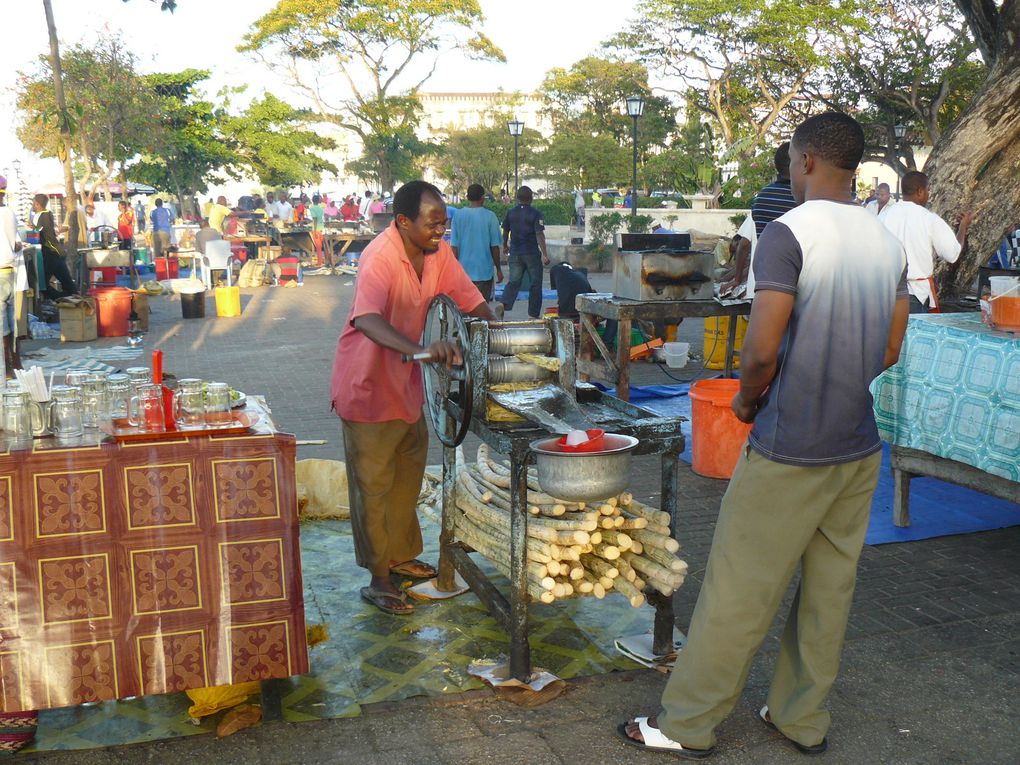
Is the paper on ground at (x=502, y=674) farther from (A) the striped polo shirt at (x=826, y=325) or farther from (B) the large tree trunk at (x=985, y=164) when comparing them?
(B) the large tree trunk at (x=985, y=164)

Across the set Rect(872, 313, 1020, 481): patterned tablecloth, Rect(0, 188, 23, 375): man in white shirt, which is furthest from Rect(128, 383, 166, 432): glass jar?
Rect(0, 188, 23, 375): man in white shirt

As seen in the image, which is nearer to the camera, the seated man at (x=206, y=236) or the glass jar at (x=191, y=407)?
the glass jar at (x=191, y=407)

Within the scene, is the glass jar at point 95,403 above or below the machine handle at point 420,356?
below

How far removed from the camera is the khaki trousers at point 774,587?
3053mm

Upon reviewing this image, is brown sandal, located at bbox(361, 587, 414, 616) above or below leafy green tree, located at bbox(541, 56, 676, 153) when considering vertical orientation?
below

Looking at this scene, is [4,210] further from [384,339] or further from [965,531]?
[965,531]

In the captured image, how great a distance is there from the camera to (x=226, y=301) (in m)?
15.6

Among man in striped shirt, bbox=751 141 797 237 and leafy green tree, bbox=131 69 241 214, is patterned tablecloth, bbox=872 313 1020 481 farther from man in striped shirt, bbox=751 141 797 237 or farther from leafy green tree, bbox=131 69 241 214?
leafy green tree, bbox=131 69 241 214

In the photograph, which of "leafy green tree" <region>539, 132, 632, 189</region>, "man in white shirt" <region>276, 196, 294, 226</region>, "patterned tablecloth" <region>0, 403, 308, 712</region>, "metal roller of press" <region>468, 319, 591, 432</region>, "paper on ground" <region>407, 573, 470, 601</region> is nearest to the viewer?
"patterned tablecloth" <region>0, 403, 308, 712</region>

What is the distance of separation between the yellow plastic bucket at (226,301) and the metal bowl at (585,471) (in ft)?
42.7

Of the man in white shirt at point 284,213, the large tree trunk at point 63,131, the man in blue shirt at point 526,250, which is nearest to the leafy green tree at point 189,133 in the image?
the man in white shirt at point 284,213

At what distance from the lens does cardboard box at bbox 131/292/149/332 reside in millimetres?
14164

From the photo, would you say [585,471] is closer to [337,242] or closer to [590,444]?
[590,444]

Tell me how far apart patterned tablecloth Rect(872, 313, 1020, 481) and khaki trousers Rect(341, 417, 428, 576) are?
2.70 meters
